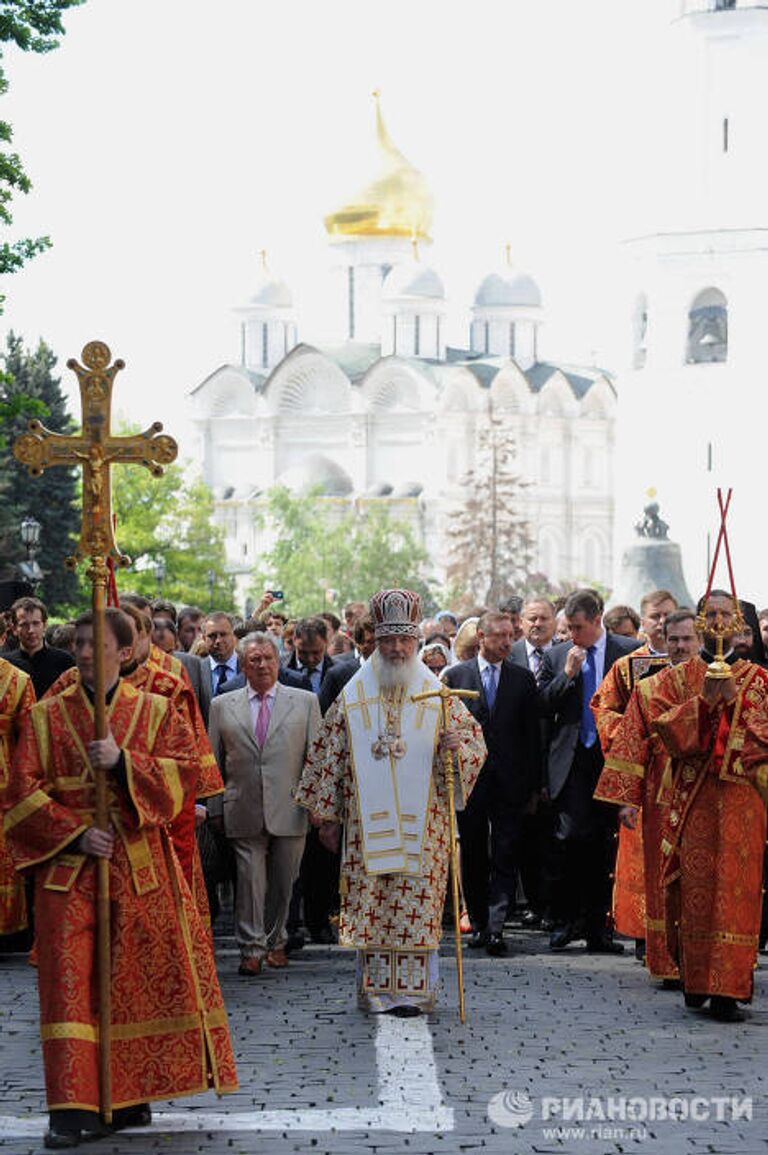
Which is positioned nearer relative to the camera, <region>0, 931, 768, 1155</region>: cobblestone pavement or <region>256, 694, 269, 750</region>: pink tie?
<region>0, 931, 768, 1155</region>: cobblestone pavement

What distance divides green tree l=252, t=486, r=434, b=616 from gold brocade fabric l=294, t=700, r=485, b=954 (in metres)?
63.8

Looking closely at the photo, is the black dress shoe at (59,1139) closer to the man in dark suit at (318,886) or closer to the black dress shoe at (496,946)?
the black dress shoe at (496,946)

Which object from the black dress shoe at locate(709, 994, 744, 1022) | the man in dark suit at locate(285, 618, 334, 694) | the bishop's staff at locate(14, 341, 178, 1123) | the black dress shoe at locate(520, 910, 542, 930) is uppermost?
the bishop's staff at locate(14, 341, 178, 1123)

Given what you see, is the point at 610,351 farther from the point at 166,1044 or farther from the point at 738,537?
the point at 166,1044

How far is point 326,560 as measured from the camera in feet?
266

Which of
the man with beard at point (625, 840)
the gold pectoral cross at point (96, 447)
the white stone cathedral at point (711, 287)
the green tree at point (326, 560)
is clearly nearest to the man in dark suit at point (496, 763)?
the man with beard at point (625, 840)

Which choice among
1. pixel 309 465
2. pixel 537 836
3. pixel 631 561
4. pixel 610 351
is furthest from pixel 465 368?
pixel 537 836

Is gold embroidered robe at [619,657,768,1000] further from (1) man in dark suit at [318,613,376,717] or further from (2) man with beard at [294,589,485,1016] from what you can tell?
(1) man in dark suit at [318,613,376,717]

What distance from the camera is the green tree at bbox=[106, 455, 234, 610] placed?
72.4 meters

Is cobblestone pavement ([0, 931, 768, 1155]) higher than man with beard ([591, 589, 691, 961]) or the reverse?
the reverse

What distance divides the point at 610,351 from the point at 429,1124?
57.7 m

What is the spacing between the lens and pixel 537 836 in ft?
47.8

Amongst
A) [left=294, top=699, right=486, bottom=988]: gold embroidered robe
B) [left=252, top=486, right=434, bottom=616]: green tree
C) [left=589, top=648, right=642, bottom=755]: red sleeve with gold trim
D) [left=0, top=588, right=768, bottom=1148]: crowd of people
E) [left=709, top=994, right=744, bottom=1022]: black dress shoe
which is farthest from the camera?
[left=252, top=486, right=434, bottom=616]: green tree

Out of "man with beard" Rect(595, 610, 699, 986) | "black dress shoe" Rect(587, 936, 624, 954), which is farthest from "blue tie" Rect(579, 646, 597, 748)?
"man with beard" Rect(595, 610, 699, 986)
